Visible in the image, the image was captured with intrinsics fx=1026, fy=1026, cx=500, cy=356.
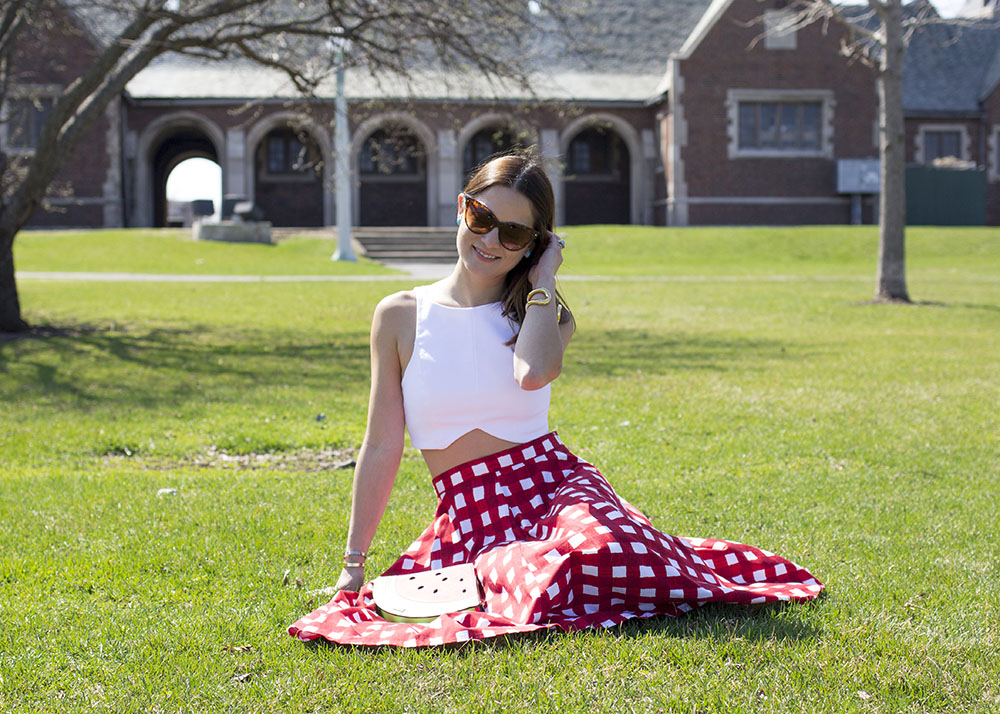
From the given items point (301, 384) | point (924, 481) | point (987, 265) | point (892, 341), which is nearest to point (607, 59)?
point (987, 265)

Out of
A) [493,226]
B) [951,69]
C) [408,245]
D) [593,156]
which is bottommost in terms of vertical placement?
[493,226]

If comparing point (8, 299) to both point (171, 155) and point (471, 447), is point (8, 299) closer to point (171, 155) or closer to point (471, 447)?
point (471, 447)

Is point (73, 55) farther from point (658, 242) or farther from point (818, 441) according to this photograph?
point (818, 441)

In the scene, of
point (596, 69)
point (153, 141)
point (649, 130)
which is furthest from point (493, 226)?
point (596, 69)

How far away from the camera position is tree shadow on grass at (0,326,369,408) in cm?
813

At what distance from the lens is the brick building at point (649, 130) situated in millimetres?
33781

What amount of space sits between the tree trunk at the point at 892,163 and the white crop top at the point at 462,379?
1360 cm

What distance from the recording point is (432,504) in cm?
476

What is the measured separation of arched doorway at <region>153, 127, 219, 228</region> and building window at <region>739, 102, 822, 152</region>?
20.6 meters

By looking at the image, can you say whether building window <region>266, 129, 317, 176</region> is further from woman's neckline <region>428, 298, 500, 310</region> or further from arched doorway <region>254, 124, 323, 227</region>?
woman's neckline <region>428, 298, 500, 310</region>

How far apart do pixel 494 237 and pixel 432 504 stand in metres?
1.93

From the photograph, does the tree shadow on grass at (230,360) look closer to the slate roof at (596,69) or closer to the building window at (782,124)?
the slate roof at (596,69)

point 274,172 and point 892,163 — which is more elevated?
point 274,172

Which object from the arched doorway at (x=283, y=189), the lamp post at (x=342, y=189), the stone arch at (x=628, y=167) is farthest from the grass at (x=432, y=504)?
the arched doorway at (x=283, y=189)
